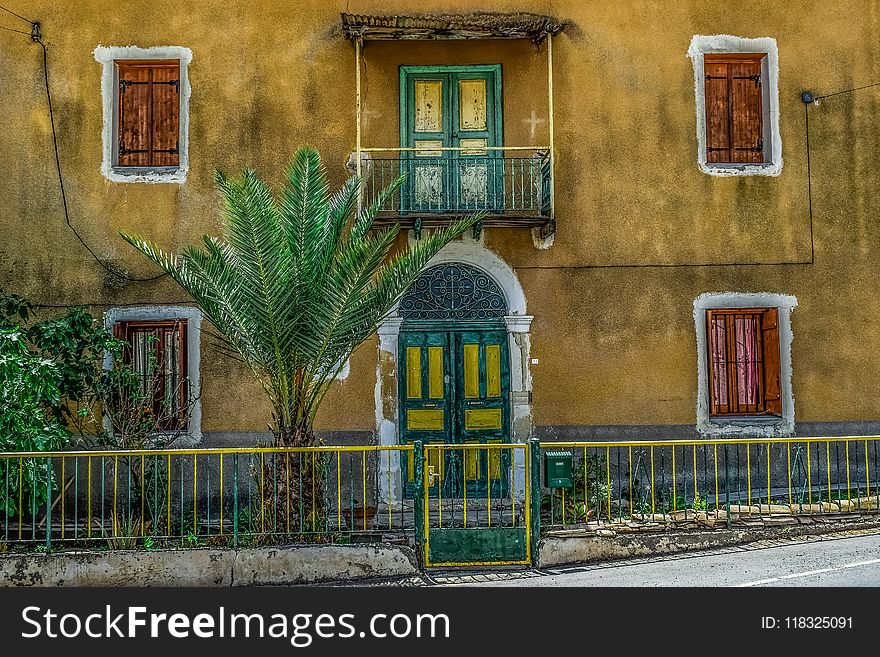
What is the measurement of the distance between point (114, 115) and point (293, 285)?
5.05m

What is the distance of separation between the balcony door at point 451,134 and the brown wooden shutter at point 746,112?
3.29 m

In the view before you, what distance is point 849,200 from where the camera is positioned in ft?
42.0

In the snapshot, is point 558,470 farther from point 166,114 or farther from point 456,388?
point 166,114

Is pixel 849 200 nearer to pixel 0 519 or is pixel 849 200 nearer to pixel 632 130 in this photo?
pixel 632 130

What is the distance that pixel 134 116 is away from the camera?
12.7m

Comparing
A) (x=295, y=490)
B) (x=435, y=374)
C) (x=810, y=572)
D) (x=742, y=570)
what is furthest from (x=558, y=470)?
(x=435, y=374)

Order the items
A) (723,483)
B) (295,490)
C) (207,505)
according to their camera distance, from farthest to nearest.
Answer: (723,483) < (207,505) < (295,490)

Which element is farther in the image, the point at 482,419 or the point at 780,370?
the point at 780,370

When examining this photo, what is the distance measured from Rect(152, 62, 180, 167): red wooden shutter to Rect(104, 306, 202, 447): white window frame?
1999 mm

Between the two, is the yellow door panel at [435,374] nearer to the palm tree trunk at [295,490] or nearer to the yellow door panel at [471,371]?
the yellow door panel at [471,371]

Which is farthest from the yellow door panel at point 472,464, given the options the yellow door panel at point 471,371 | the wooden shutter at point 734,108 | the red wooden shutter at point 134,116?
the red wooden shutter at point 134,116

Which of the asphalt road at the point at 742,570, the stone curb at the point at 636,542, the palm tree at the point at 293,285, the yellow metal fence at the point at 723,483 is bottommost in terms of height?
the asphalt road at the point at 742,570

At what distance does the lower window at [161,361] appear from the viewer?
479 inches

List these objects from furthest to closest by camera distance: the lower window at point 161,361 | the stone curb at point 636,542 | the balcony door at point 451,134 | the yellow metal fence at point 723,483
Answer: the balcony door at point 451,134, the lower window at point 161,361, the yellow metal fence at point 723,483, the stone curb at point 636,542
